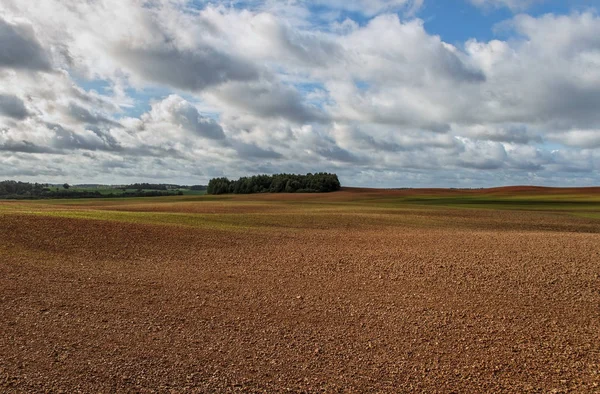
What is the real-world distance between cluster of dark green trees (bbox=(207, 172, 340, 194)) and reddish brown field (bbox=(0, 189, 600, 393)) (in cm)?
7676

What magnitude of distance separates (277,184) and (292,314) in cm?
9177

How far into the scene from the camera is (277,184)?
102 m

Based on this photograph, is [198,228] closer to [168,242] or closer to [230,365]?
[168,242]

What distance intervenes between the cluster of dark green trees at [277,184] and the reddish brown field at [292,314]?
7676cm

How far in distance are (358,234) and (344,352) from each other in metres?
15.9

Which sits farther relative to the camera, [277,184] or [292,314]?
[277,184]

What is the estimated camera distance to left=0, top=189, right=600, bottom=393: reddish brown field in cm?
745

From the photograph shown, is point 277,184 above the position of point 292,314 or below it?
above

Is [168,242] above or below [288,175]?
below

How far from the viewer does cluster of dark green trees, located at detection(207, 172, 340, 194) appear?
319 feet

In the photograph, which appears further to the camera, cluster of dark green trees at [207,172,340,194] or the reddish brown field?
cluster of dark green trees at [207,172,340,194]

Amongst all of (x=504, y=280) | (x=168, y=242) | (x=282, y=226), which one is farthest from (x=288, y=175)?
(x=504, y=280)

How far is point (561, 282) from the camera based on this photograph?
13289mm

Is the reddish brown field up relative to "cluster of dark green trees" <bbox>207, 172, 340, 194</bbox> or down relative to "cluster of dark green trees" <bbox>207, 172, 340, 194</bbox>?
down
